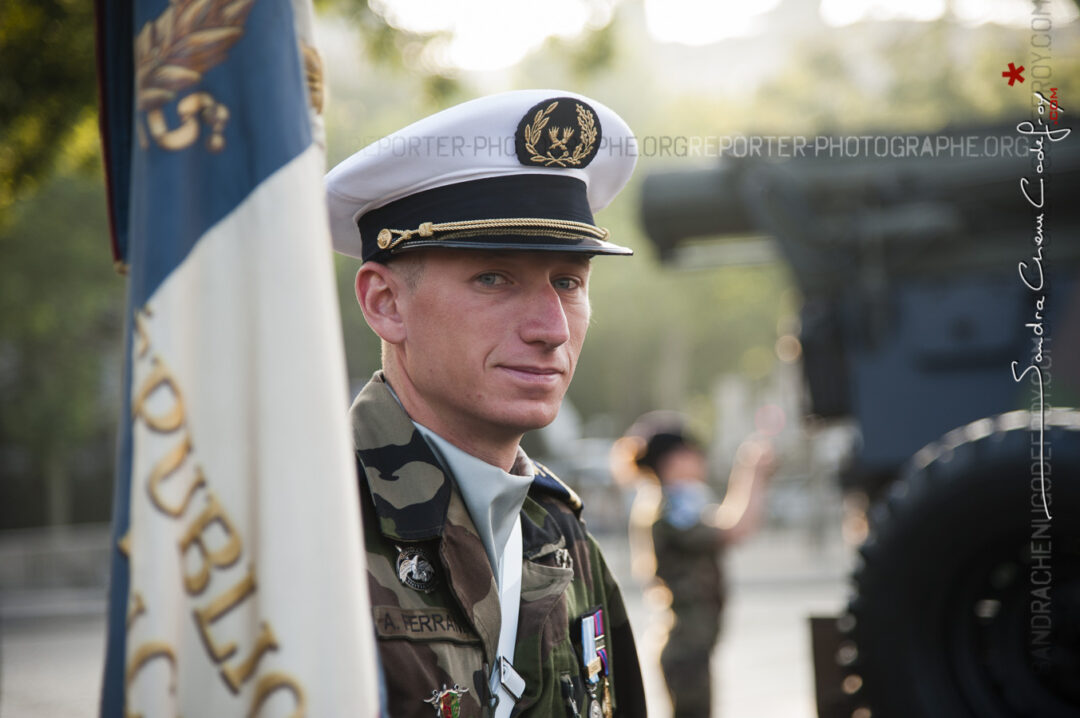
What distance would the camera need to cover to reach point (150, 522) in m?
1.16

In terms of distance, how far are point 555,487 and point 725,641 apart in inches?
356

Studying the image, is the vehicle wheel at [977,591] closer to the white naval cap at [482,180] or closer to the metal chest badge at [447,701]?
the white naval cap at [482,180]

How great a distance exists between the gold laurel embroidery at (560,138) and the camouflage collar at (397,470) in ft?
1.64

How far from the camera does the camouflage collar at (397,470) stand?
170 cm

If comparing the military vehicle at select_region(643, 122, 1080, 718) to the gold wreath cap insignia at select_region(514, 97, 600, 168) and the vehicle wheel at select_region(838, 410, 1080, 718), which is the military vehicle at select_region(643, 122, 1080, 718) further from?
the gold wreath cap insignia at select_region(514, 97, 600, 168)

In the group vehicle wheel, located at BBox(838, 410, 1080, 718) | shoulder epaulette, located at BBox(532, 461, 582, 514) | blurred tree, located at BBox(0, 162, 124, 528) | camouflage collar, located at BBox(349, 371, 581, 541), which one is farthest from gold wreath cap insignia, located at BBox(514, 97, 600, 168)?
blurred tree, located at BBox(0, 162, 124, 528)

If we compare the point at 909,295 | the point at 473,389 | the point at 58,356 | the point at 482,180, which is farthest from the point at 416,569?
the point at 58,356

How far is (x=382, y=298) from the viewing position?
71.2 inches

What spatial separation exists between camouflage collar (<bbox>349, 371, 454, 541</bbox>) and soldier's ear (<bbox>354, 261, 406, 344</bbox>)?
123 millimetres

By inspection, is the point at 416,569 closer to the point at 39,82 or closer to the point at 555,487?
the point at 555,487

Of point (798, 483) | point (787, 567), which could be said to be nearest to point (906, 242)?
point (787, 567)

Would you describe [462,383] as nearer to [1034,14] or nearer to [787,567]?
[1034,14]

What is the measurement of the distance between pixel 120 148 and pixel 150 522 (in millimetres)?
511

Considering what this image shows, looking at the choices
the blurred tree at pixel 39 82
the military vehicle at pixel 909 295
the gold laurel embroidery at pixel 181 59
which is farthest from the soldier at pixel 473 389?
the blurred tree at pixel 39 82
